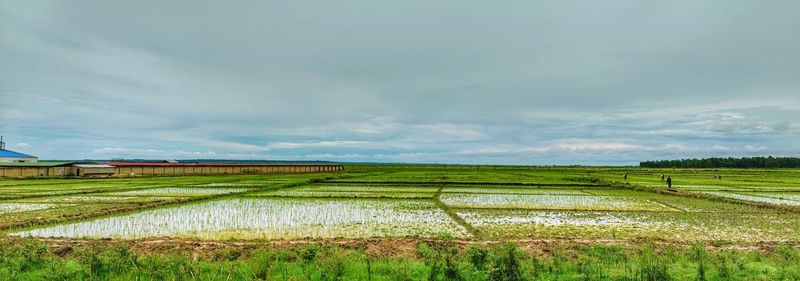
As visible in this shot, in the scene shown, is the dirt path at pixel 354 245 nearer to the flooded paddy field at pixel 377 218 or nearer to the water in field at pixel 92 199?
the flooded paddy field at pixel 377 218

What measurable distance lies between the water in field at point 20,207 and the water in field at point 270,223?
163 inches

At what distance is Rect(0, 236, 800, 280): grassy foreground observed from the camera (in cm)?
625

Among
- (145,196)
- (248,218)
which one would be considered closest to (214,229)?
(248,218)

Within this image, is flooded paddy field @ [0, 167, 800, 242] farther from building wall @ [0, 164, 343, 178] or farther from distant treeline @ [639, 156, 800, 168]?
distant treeline @ [639, 156, 800, 168]

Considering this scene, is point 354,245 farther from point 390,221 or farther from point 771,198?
point 771,198

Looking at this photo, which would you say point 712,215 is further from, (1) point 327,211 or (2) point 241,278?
(2) point 241,278

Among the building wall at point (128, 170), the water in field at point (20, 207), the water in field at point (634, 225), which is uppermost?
the building wall at point (128, 170)

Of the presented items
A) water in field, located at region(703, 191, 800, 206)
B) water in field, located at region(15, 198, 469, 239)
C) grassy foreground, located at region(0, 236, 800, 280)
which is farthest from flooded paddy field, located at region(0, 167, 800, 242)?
water in field, located at region(703, 191, 800, 206)

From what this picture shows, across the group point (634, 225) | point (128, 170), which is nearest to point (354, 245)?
point (634, 225)

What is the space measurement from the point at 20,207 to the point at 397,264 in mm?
15846

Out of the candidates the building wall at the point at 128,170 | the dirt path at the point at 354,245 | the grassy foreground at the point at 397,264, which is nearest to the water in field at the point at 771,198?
the dirt path at the point at 354,245

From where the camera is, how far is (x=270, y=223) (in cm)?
1219

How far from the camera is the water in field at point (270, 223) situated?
34.3 feet

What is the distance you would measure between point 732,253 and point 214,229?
11.7 meters
